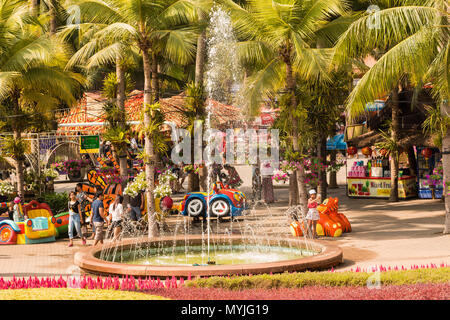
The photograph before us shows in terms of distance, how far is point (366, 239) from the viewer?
55.6 feet

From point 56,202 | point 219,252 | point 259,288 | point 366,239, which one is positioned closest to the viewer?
point 259,288

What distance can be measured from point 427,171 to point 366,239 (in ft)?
34.6

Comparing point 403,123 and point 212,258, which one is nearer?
point 212,258

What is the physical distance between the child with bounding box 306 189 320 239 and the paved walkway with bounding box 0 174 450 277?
22.9 inches

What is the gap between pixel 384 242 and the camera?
639 inches

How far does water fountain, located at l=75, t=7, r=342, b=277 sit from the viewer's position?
11.8 meters

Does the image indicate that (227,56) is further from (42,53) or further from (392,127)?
(392,127)

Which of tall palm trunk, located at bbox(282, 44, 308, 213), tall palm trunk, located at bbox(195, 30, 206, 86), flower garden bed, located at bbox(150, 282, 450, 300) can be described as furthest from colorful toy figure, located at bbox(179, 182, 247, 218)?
flower garden bed, located at bbox(150, 282, 450, 300)

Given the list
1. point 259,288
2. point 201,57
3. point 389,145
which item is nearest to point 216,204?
point 201,57

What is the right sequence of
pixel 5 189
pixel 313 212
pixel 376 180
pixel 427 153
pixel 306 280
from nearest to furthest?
pixel 306 280
pixel 313 212
pixel 5 189
pixel 427 153
pixel 376 180

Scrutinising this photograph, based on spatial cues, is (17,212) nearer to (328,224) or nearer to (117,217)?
(117,217)

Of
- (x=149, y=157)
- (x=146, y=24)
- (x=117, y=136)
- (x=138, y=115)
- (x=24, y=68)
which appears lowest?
(x=149, y=157)

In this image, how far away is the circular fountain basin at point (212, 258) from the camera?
459 inches

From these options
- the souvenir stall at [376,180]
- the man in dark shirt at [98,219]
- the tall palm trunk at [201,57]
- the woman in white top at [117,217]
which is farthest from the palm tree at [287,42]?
the souvenir stall at [376,180]
